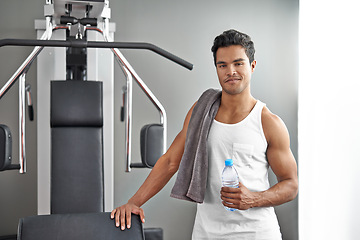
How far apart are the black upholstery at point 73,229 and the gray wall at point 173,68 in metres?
1.44

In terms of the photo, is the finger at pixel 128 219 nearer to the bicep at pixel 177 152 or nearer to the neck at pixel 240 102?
the bicep at pixel 177 152

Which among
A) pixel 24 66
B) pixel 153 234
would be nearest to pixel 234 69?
pixel 24 66

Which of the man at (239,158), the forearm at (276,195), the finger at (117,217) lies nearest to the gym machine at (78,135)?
the man at (239,158)

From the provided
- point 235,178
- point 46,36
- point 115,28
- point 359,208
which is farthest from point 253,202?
point 115,28

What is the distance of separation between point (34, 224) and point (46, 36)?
3.16 feet

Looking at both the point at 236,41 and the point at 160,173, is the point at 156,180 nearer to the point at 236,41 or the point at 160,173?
the point at 160,173

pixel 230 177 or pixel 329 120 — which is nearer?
pixel 230 177

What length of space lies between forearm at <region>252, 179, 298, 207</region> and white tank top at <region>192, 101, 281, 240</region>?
0.19 feet

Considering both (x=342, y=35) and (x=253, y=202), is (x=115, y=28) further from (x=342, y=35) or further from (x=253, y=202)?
(x=253, y=202)

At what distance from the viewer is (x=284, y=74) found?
3049 millimetres

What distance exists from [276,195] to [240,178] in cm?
14

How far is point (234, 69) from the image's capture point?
152 cm

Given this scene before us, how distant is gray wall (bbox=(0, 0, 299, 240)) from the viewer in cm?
271

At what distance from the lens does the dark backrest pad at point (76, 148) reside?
1.88 meters
